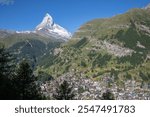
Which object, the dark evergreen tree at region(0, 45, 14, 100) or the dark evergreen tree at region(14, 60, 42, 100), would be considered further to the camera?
the dark evergreen tree at region(14, 60, 42, 100)

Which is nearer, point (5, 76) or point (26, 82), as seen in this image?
point (5, 76)

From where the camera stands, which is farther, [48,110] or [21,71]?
[21,71]

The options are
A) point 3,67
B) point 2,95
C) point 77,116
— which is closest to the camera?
point 77,116

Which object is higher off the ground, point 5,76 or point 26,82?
point 5,76

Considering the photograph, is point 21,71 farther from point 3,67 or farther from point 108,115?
point 108,115

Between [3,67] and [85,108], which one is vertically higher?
[3,67]

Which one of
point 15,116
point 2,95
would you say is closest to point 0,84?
point 2,95

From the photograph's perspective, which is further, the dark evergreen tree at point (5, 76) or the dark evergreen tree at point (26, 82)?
the dark evergreen tree at point (26, 82)

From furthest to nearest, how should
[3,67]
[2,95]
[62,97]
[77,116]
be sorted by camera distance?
[62,97] < [3,67] < [2,95] < [77,116]
